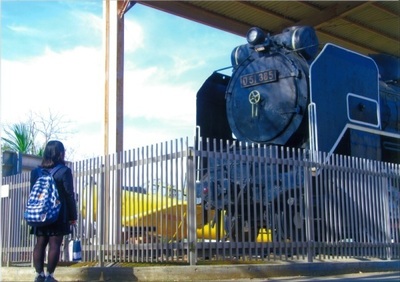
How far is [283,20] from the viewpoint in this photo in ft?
54.6

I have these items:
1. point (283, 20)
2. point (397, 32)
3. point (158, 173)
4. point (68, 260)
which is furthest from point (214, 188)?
point (397, 32)

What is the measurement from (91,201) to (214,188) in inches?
79.6

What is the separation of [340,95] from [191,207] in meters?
4.09

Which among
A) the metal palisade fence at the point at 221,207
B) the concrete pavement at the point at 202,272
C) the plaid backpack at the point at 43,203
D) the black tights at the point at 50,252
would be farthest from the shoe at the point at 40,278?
the metal palisade fence at the point at 221,207

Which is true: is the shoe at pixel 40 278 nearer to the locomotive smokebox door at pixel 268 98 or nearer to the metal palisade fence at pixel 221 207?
the metal palisade fence at pixel 221 207

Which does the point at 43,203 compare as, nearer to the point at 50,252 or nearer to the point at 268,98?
the point at 50,252

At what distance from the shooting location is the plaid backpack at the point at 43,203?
18.7ft

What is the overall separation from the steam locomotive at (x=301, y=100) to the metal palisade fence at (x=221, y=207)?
0.73 m

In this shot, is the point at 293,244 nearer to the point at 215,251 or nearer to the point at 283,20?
the point at 215,251

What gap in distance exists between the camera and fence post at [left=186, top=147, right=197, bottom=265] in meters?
6.80

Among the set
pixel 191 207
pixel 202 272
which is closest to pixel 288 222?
pixel 191 207

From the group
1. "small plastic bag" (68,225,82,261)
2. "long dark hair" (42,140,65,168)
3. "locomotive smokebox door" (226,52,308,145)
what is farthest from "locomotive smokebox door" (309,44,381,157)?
"long dark hair" (42,140,65,168)

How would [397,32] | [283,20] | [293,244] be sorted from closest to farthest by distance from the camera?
1. [293,244]
2. [283,20]
3. [397,32]

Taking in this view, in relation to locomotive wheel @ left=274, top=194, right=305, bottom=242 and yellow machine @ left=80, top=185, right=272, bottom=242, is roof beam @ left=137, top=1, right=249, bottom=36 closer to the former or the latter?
yellow machine @ left=80, top=185, right=272, bottom=242
